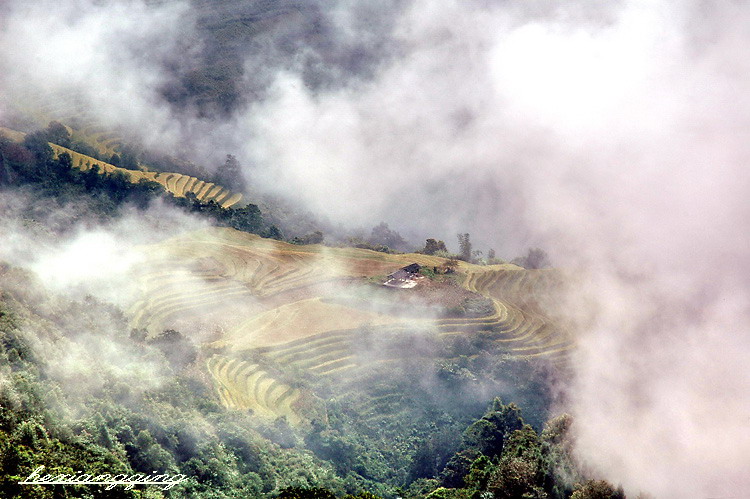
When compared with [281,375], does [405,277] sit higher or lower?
higher

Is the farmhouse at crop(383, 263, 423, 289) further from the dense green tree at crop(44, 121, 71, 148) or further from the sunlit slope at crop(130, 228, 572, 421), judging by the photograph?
the dense green tree at crop(44, 121, 71, 148)

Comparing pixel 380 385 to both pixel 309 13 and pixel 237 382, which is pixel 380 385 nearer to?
pixel 237 382

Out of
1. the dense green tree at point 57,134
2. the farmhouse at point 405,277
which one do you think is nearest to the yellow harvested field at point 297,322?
the farmhouse at point 405,277

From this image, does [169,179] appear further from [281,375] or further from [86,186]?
[281,375]

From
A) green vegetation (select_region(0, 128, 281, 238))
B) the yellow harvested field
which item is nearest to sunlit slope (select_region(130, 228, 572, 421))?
the yellow harvested field

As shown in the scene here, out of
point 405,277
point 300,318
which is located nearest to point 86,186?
point 300,318

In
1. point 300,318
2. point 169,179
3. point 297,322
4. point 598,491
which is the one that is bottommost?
point 598,491
